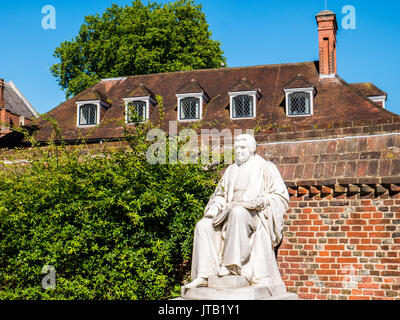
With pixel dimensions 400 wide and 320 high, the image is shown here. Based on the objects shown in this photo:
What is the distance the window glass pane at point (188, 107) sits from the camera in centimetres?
2253

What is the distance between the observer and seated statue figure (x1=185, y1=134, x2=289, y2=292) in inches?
242

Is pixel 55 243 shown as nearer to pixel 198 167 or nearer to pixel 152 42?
pixel 198 167

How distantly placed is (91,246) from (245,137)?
328 centimetres

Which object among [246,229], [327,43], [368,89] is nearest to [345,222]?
[246,229]

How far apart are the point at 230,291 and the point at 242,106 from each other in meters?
16.6

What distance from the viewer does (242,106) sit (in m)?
22.0

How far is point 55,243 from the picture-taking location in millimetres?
8523

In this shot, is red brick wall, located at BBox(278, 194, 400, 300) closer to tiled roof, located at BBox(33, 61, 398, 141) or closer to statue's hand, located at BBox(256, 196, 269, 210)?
statue's hand, located at BBox(256, 196, 269, 210)

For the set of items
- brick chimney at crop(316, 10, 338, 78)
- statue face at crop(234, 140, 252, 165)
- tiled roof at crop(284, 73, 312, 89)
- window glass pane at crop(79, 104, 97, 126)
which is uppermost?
brick chimney at crop(316, 10, 338, 78)

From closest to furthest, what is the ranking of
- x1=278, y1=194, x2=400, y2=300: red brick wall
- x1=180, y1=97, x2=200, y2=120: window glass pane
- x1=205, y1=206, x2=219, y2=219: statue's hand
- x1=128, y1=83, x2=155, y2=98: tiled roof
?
1. x1=205, y1=206, x2=219, y2=219: statue's hand
2. x1=278, y1=194, x2=400, y2=300: red brick wall
3. x1=180, y1=97, x2=200, y2=120: window glass pane
4. x1=128, y1=83, x2=155, y2=98: tiled roof

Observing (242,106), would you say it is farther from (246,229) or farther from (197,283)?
(197,283)

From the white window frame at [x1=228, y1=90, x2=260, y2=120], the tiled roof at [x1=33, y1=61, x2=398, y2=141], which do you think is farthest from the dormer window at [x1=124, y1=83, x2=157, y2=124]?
the white window frame at [x1=228, y1=90, x2=260, y2=120]

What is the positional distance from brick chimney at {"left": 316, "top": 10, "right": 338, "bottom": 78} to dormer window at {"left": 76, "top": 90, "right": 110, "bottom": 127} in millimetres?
9816
